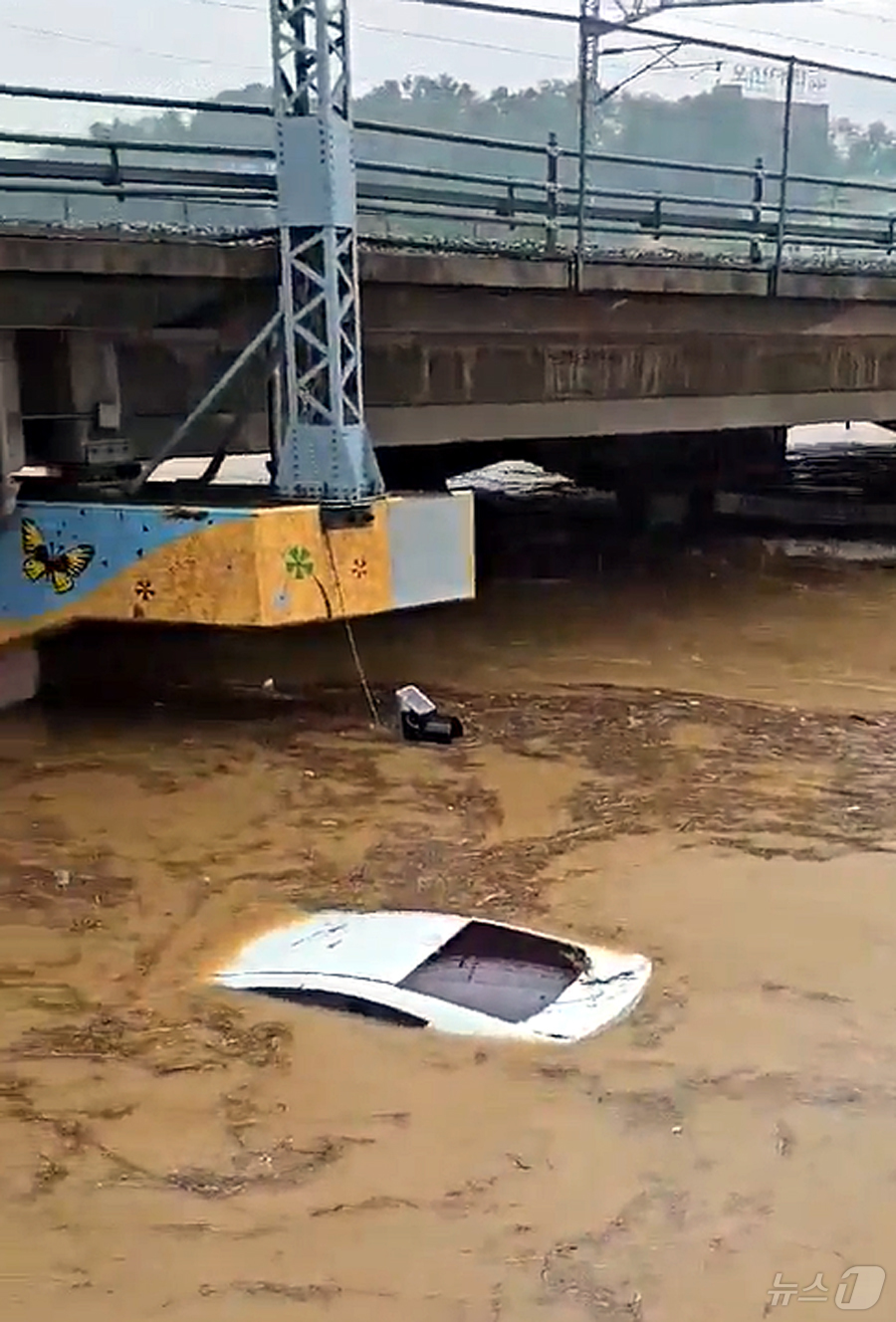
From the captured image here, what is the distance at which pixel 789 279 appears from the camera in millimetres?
14078

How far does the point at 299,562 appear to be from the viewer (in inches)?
391

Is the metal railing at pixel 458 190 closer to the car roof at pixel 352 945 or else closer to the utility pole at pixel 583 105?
the utility pole at pixel 583 105

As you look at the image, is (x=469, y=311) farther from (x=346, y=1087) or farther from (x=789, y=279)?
(x=346, y=1087)

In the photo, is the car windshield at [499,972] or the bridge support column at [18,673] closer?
the car windshield at [499,972]

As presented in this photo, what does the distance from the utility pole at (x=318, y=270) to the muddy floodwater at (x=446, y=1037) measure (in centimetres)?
203

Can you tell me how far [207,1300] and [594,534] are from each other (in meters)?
17.1

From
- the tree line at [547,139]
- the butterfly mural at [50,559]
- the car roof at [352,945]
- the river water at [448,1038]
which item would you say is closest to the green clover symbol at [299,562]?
the river water at [448,1038]

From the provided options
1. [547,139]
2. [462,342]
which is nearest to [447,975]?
[462,342]

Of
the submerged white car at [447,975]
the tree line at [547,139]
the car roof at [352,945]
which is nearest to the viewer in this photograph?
the submerged white car at [447,975]

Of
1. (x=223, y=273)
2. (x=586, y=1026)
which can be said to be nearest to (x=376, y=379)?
(x=223, y=273)

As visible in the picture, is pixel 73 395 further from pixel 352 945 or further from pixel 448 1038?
pixel 448 1038

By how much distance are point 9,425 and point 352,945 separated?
16.5ft

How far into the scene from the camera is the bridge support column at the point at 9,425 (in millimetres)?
9953

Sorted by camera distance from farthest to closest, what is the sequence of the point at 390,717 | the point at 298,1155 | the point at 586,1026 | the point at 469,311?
the point at 469,311, the point at 390,717, the point at 586,1026, the point at 298,1155
